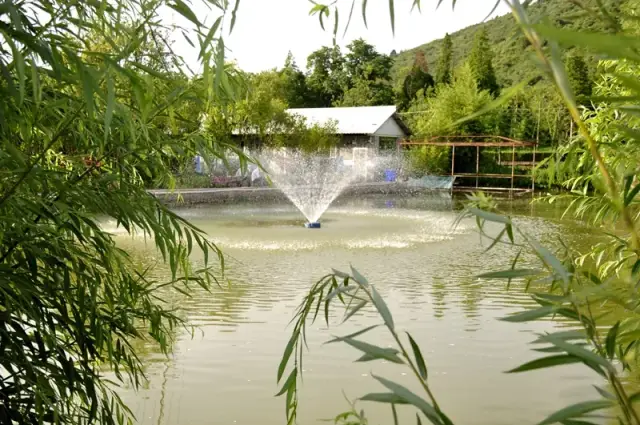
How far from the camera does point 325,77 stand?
44.8 metres

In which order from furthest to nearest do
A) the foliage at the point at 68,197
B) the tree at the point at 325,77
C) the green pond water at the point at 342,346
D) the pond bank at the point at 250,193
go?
the tree at the point at 325,77 → the pond bank at the point at 250,193 → the green pond water at the point at 342,346 → the foliage at the point at 68,197

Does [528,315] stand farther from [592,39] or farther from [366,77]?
[366,77]

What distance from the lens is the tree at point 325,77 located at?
43469 mm

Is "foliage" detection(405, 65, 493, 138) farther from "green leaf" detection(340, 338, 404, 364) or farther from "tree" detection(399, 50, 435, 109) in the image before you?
"green leaf" detection(340, 338, 404, 364)

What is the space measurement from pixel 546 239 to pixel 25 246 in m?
9.55

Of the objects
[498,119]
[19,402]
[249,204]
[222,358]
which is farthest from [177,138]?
[498,119]

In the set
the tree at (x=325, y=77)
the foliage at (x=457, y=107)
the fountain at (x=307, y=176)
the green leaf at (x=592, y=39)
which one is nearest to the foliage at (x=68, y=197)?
the green leaf at (x=592, y=39)

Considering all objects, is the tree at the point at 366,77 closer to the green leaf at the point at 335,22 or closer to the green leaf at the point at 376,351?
the green leaf at the point at 335,22

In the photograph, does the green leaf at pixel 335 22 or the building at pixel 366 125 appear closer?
the green leaf at pixel 335 22

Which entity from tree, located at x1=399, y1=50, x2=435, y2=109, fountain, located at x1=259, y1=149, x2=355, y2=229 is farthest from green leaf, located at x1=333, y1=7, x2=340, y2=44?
tree, located at x1=399, y1=50, x2=435, y2=109

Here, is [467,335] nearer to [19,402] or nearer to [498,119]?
[19,402]

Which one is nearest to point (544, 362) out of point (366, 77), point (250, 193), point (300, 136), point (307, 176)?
point (250, 193)

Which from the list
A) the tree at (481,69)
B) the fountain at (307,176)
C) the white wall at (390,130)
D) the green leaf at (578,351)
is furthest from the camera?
the tree at (481,69)

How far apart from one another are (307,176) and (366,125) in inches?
300
